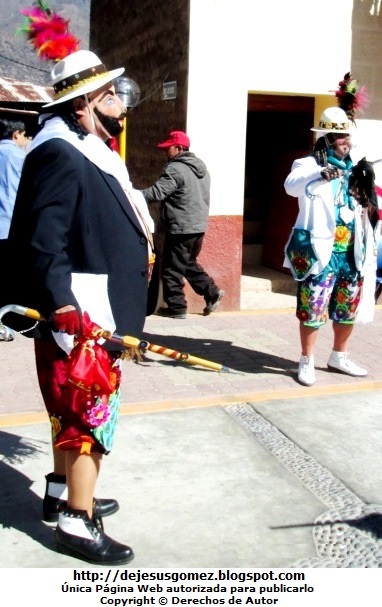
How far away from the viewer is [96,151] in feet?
10.2

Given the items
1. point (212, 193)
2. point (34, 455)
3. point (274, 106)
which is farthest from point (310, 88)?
point (34, 455)

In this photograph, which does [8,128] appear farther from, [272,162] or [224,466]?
[272,162]

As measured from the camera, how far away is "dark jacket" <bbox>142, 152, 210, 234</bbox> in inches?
297

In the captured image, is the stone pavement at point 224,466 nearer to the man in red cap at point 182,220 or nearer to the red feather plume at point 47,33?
the man in red cap at point 182,220

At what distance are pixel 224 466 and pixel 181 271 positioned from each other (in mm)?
3784

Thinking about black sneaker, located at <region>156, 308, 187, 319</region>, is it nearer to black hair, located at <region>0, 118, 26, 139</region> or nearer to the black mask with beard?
black hair, located at <region>0, 118, 26, 139</region>

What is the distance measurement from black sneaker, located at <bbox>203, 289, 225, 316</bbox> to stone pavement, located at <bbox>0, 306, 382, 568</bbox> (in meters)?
1.46

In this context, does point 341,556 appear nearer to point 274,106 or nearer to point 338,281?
point 338,281

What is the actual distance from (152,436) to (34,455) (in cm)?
68

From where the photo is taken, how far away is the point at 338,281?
563 cm

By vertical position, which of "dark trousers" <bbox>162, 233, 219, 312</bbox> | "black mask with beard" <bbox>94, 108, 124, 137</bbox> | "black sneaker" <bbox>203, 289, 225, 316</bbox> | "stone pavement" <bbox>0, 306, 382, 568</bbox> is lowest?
"stone pavement" <bbox>0, 306, 382, 568</bbox>

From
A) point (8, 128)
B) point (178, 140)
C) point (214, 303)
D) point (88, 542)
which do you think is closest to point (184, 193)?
point (178, 140)

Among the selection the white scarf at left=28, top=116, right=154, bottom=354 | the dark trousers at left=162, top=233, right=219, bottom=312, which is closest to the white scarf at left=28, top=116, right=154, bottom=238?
the white scarf at left=28, top=116, right=154, bottom=354

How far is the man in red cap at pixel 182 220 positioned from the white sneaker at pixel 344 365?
6.84 feet
